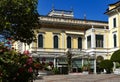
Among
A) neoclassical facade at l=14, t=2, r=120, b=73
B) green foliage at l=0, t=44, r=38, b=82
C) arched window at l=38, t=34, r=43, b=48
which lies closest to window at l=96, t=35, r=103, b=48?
neoclassical facade at l=14, t=2, r=120, b=73

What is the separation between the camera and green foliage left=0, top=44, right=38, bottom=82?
10.7 m

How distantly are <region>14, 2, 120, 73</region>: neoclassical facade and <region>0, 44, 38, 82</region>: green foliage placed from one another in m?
35.2

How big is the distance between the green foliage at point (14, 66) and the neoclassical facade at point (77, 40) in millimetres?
35172

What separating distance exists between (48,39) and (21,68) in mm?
39036

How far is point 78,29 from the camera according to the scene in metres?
52.5

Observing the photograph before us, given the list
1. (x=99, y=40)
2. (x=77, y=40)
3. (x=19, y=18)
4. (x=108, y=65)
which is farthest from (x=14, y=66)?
(x=77, y=40)

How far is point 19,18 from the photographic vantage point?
23750mm

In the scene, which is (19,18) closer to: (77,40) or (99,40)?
(99,40)

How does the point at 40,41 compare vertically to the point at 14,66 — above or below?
above

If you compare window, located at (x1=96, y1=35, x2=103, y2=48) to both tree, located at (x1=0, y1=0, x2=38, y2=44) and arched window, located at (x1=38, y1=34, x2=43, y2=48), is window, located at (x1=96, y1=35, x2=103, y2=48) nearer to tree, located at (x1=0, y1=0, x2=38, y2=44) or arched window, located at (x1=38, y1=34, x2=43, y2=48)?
arched window, located at (x1=38, y1=34, x2=43, y2=48)

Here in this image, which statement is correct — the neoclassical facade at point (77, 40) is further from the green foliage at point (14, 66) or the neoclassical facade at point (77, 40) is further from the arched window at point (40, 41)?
the green foliage at point (14, 66)

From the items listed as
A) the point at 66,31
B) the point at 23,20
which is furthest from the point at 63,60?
the point at 23,20

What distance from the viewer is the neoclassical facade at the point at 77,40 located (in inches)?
1896

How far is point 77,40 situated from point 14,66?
41.9 m
